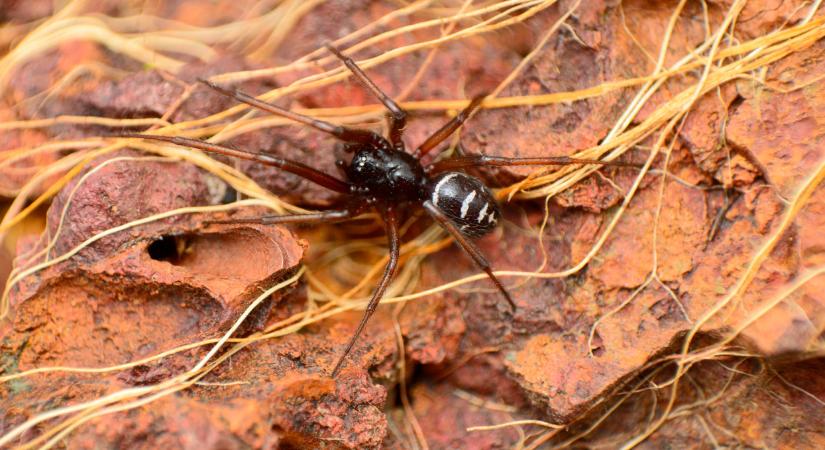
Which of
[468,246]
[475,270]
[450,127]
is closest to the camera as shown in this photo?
[468,246]

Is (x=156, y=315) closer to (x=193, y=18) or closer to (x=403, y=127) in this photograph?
(x=403, y=127)

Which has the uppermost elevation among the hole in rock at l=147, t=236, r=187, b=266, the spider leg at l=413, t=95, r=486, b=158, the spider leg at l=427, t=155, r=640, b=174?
the spider leg at l=413, t=95, r=486, b=158

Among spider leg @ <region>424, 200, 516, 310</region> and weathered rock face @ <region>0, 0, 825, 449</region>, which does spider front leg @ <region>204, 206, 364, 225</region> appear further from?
spider leg @ <region>424, 200, 516, 310</region>

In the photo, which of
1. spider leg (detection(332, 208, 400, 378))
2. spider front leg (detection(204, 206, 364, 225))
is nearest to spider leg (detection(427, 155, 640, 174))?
spider leg (detection(332, 208, 400, 378))

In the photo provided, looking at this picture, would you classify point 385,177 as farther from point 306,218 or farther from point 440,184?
point 306,218

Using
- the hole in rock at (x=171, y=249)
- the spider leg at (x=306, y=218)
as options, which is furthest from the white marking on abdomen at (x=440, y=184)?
the hole in rock at (x=171, y=249)

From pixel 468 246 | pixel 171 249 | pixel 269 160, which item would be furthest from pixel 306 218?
pixel 468 246

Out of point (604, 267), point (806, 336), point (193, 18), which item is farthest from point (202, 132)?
point (806, 336)
